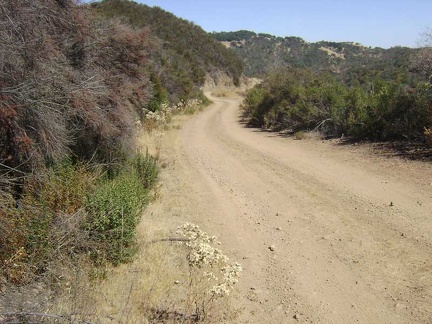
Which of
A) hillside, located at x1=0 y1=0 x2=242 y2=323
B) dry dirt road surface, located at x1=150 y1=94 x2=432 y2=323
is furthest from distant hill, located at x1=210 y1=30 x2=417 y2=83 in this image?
hillside, located at x1=0 y1=0 x2=242 y2=323

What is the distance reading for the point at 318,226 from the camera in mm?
7348

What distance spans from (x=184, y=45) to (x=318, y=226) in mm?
45798

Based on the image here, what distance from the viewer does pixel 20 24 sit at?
5680 millimetres

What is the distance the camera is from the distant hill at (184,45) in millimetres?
40375

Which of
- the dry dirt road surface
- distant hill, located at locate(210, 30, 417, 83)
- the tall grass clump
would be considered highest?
distant hill, located at locate(210, 30, 417, 83)

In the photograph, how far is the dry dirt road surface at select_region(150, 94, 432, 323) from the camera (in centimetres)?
509

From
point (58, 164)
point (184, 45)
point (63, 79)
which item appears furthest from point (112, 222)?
point (184, 45)

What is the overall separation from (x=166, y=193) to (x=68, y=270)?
495cm

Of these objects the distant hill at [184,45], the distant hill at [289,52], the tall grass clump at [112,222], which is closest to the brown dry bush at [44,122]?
the tall grass clump at [112,222]

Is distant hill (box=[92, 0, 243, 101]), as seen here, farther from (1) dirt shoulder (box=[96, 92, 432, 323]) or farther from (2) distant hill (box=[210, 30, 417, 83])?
(1) dirt shoulder (box=[96, 92, 432, 323])

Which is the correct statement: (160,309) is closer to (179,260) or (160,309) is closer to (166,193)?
(179,260)

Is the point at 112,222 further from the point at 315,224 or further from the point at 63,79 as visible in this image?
the point at 315,224

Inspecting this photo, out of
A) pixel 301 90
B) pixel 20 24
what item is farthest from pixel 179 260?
pixel 301 90

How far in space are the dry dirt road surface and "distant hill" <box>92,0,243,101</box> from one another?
21.8 meters
